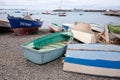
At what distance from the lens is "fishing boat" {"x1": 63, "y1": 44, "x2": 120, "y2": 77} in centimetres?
671

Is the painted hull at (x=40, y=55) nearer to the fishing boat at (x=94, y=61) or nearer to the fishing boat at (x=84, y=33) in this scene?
the fishing boat at (x=94, y=61)

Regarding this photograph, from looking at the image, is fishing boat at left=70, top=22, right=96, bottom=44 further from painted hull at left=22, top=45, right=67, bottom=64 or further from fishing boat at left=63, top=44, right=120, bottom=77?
fishing boat at left=63, top=44, right=120, bottom=77

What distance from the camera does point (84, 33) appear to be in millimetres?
12148

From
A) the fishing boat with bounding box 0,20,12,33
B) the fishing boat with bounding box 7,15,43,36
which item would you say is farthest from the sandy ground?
the fishing boat with bounding box 0,20,12,33

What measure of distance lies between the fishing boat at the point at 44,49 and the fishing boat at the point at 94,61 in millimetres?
1015

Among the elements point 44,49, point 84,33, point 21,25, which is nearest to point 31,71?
point 44,49

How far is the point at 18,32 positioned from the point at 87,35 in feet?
22.7

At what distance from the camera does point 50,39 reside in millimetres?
9773

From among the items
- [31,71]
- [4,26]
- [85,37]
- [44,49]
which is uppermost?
[44,49]

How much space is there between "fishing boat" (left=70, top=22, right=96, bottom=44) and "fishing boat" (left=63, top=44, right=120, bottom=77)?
4006 millimetres

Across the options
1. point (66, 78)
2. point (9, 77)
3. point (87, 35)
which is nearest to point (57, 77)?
point (66, 78)

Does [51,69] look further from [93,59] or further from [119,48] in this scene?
[119,48]

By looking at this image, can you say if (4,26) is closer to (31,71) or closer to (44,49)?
(44,49)

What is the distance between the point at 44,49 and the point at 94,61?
2716 mm
